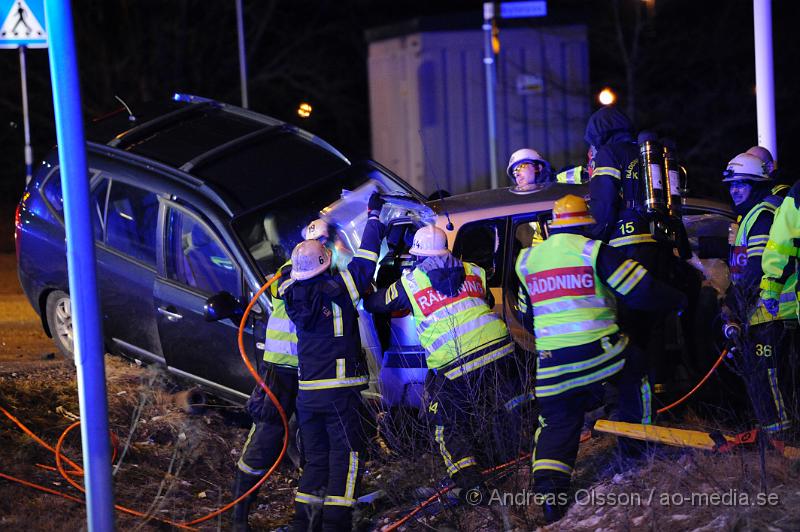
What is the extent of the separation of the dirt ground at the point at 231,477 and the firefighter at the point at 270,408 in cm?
30

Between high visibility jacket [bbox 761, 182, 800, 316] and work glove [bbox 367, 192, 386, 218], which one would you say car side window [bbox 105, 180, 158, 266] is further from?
high visibility jacket [bbox 761, 182, 800, 316]

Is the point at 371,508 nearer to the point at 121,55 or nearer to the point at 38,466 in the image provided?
the point at 38,466

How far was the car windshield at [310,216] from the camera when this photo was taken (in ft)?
22.2

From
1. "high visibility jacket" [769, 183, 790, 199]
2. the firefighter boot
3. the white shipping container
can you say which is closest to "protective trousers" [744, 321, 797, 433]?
"high visibility jacket" [769, 183, 790, 199]

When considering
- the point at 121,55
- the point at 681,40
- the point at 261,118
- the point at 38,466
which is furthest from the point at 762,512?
the point at 121,55

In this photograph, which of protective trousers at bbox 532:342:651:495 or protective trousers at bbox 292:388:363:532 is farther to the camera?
protective trousers at bbox 292:388:363:532

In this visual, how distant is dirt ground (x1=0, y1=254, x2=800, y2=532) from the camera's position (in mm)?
5016

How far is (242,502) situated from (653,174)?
3.16 meters

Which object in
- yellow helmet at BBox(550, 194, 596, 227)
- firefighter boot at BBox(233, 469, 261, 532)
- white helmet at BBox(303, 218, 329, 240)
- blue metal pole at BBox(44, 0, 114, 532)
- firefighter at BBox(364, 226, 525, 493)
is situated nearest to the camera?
blue metal pole at BBox(44, 0, 114, 532)

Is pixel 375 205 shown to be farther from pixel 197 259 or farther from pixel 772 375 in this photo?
pixel 772 375

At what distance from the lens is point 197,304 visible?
685 centimetres

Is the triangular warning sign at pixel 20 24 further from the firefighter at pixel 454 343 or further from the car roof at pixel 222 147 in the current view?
the firefighter at pixel 454 343

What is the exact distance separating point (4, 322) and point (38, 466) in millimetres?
4039

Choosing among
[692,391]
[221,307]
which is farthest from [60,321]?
[692,391]
